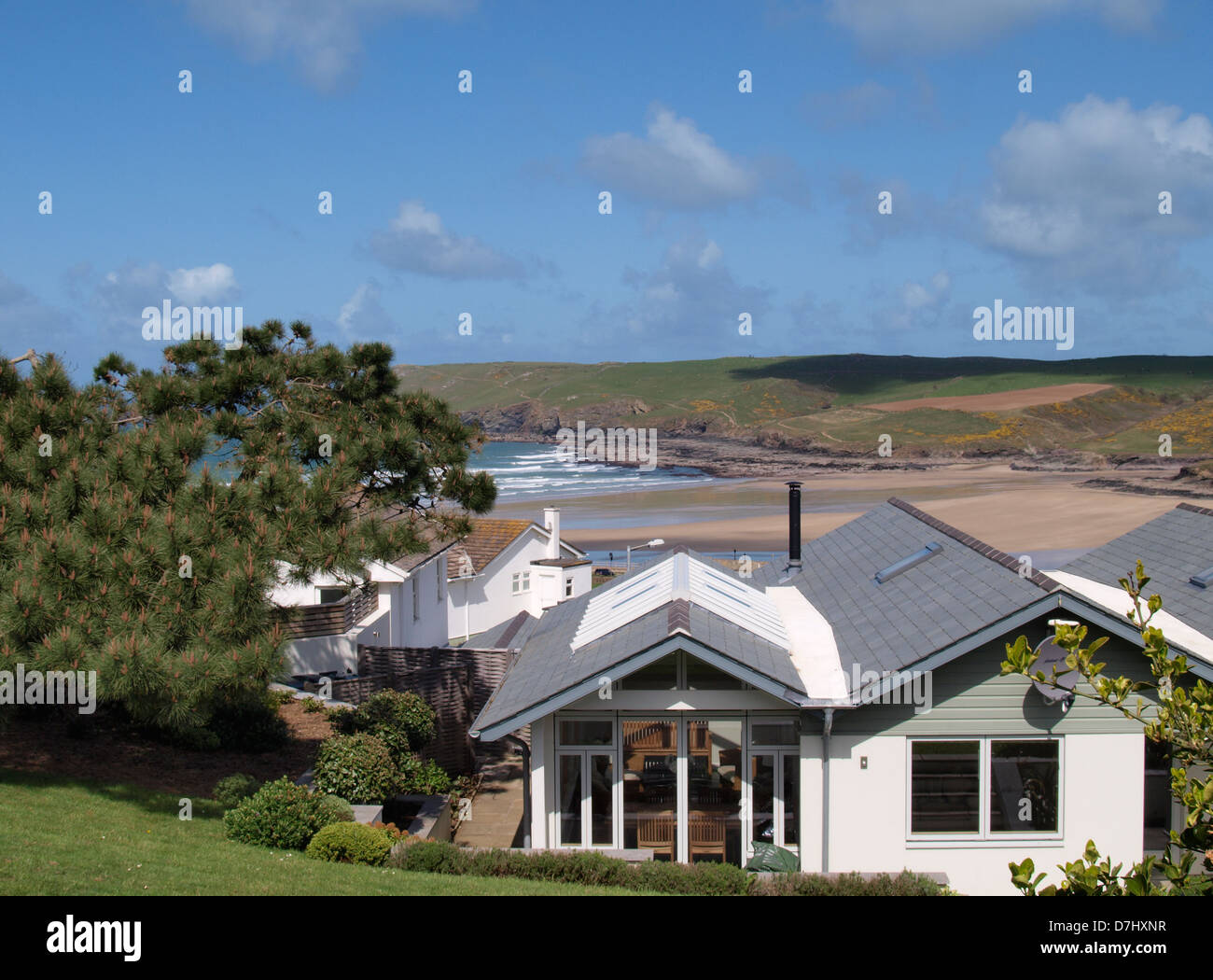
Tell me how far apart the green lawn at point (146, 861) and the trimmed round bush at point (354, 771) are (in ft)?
5.18

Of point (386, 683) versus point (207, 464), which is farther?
point (386, 683)

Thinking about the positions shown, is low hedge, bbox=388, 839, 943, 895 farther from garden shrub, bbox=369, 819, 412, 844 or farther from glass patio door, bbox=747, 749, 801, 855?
glass patio door, bbox=747, 749, 801, 855

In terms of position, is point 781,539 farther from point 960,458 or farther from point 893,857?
point 960,458

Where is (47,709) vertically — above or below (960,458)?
below

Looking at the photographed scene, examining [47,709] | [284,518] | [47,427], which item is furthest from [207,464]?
[47,709]

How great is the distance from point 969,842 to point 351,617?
16.0 m

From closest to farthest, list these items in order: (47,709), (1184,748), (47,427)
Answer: (1184,748) < (47,427) < (47,709)

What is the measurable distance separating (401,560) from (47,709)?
10.1 meters

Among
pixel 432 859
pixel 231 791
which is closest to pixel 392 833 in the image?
pixel 432 859

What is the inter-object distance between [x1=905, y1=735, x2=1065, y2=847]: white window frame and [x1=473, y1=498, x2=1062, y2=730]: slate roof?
4.29 ft

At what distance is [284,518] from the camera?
508 inches

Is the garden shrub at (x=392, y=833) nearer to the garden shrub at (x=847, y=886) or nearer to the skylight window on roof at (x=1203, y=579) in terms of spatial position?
the garden shrub at (x=847, y=886)

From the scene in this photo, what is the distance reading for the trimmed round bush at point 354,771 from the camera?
15348 millimetres
